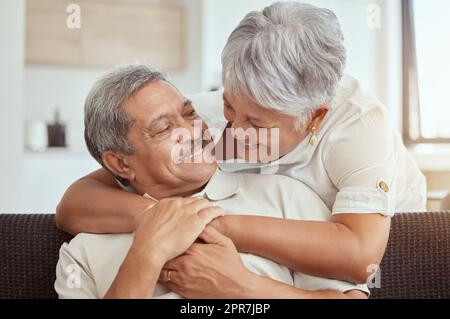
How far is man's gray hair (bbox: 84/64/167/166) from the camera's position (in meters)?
1.01

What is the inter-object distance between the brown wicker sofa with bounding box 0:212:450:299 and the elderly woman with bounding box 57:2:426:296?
8 centimetres

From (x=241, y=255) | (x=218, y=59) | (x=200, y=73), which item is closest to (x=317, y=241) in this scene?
(x=241, y=255)

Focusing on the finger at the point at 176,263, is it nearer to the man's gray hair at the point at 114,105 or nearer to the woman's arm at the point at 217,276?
A: the woman's arm at the point at 217,276

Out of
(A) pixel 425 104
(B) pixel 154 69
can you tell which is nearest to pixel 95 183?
(B) pixel 154 69

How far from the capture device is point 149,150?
102 cm

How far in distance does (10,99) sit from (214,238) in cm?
129

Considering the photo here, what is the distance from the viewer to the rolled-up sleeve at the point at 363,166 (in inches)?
37.0

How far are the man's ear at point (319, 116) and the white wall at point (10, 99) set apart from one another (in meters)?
1.24

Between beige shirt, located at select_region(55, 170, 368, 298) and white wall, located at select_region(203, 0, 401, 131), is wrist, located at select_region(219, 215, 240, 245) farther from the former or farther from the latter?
white wall, located at select_region(203, 0, 401, 131)

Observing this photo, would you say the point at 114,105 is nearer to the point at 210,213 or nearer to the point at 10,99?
the point at 210,213

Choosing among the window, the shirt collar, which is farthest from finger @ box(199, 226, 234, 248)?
the window

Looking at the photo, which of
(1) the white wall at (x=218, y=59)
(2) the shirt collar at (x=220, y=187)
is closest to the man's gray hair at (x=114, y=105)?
(2) the shirt collar at (x=220, y=187)

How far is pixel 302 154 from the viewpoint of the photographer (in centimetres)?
105

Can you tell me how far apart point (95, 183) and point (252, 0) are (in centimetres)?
246
